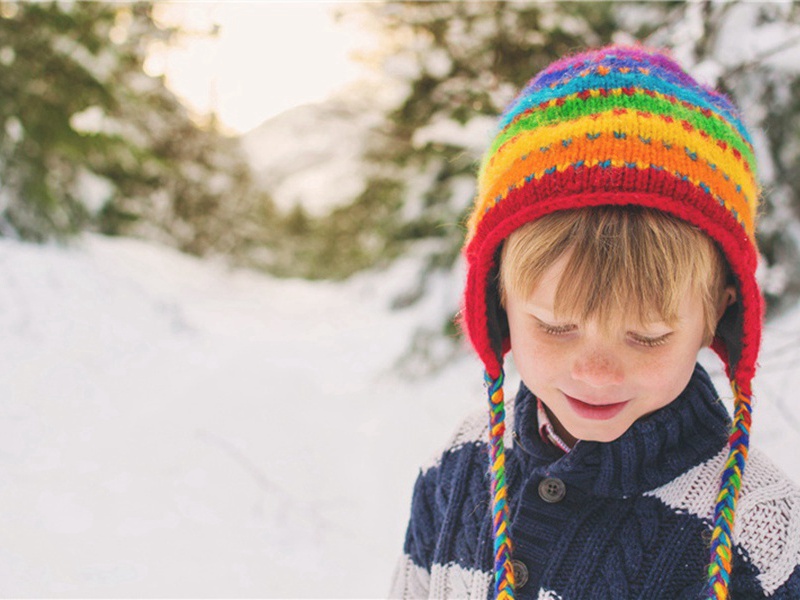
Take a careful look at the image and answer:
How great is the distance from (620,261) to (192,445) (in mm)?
2698

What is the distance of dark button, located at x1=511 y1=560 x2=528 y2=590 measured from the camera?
53.8 inches

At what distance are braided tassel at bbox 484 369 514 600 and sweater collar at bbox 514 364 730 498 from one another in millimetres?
109

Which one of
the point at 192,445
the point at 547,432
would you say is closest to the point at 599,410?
the point at 547,432

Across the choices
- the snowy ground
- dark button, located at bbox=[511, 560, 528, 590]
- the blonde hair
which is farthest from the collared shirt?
the snowy ground

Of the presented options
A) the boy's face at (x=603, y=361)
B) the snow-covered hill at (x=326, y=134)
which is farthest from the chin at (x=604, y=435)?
the snow-covered hill at (x=326, y=134)

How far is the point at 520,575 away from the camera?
1373 millimetres

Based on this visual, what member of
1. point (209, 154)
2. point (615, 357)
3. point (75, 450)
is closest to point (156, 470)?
point (75, 450)

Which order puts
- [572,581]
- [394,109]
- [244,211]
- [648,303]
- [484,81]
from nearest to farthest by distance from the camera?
[648,303] < [572,581] < [484,81] < [394,109] < [244,211]

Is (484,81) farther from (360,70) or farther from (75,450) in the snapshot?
(75,450)

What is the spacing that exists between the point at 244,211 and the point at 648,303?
39.9ft

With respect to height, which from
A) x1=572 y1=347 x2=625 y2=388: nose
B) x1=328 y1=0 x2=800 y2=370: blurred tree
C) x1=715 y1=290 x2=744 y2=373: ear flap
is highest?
x1=328 y1=0 x2=800 y2=370: blurred tree

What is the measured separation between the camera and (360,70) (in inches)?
181

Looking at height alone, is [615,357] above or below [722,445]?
above

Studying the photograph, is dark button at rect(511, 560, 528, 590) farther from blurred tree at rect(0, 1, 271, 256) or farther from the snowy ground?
blurred tree at rect(0, 1, 271, 256)
